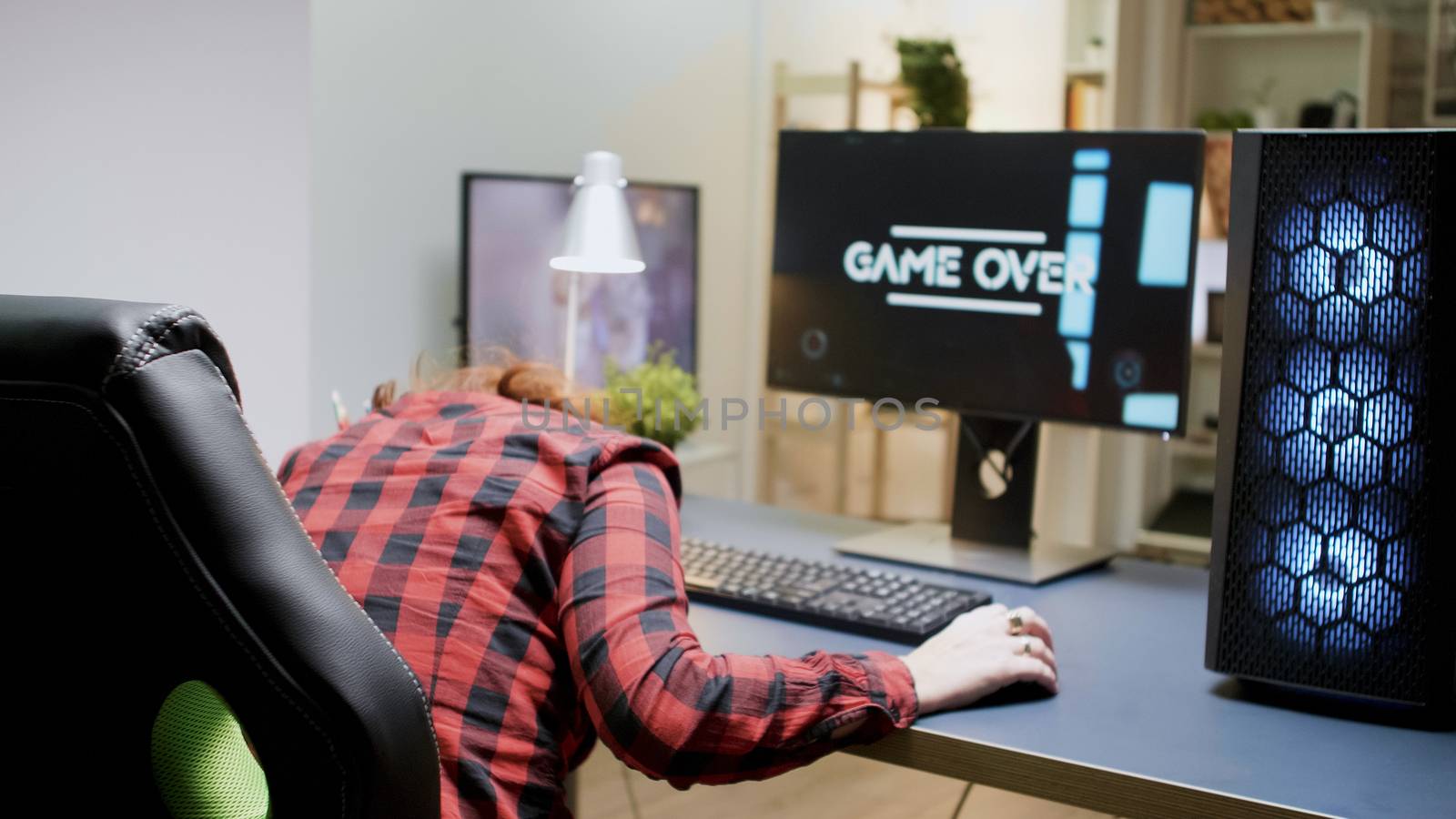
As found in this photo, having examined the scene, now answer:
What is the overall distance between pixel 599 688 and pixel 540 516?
151 mm

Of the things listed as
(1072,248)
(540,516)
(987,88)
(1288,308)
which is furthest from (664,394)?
(987,88)

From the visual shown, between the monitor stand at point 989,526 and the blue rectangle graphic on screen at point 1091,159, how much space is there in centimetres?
31

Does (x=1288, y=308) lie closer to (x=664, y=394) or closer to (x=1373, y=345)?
(x=1373, y=345)

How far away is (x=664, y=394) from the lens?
78.0 inches

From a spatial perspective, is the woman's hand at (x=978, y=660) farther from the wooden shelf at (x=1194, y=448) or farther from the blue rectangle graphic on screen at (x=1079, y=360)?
the wooden shelf at (x=1194, y=448)

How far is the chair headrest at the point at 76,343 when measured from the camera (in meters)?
0.60

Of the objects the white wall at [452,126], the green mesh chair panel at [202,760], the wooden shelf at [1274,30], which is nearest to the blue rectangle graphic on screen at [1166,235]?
the green mesh chair panel at [202,760]

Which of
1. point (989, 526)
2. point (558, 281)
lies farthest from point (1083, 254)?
point (558, 281)

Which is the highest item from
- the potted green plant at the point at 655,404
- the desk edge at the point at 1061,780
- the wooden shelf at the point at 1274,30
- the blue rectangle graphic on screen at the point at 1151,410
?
the wooden shelf at the point at 1274,30

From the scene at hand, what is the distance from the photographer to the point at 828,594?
4.61 feet

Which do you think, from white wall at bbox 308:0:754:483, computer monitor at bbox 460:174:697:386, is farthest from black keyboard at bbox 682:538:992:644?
white wall at bbox 308:0:754:483

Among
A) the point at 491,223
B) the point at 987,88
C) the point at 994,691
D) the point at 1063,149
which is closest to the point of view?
the point at 994,691

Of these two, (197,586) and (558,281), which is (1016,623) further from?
(558,281)

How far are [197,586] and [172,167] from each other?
107 cm
